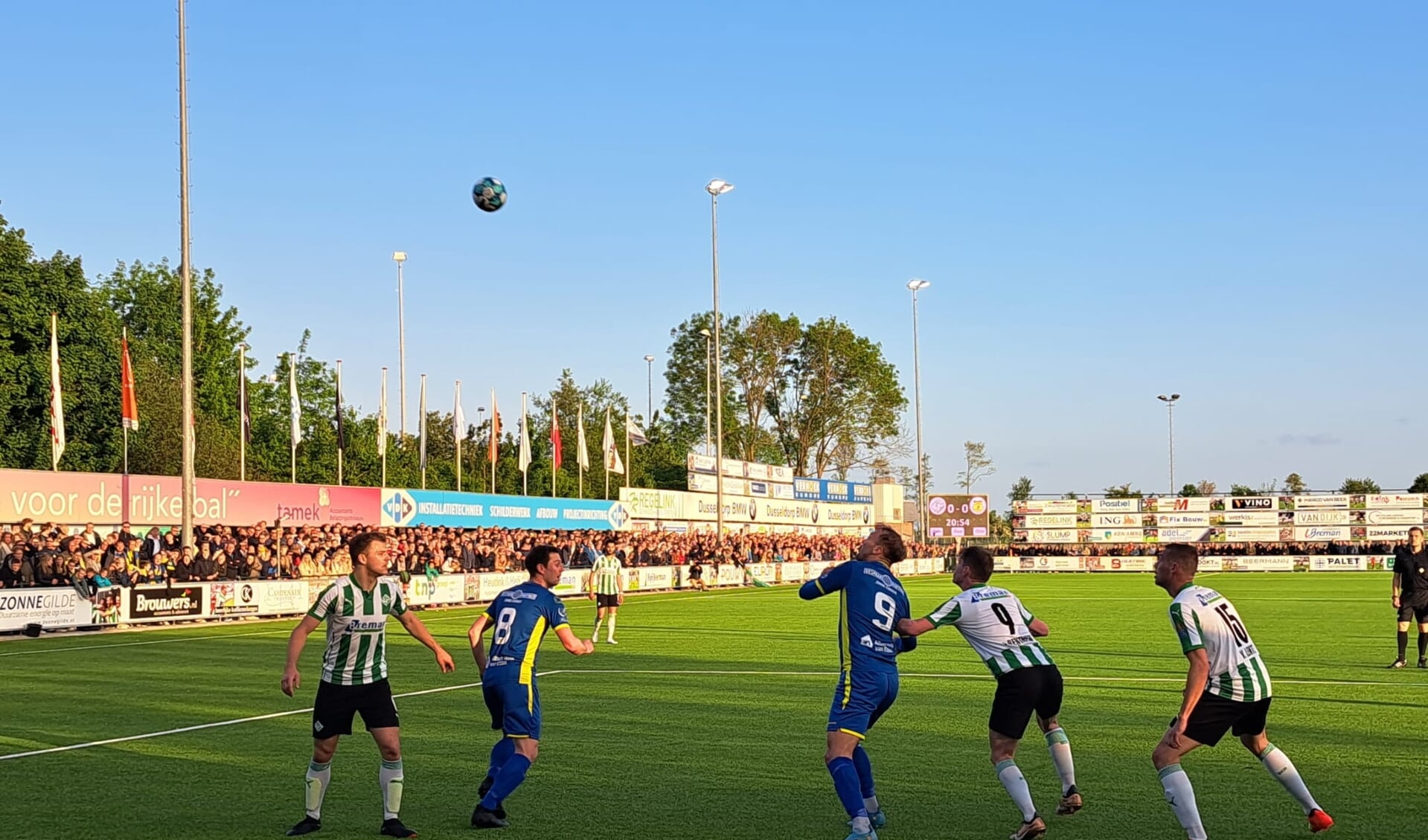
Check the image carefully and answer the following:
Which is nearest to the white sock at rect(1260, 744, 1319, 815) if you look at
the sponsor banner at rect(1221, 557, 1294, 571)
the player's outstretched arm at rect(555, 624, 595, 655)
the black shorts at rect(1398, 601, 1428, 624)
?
the player's outstretched arm at rect(555, 624, 595, 655)

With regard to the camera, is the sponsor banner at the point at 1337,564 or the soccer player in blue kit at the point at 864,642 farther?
the sponsor banner at the point at 1337,564

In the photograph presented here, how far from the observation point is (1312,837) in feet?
28.9

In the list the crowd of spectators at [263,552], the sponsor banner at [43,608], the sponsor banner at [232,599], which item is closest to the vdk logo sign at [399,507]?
the crowd of spectators at [263,552]

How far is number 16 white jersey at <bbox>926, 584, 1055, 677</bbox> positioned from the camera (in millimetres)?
8969

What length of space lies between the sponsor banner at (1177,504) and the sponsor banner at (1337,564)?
6594mm

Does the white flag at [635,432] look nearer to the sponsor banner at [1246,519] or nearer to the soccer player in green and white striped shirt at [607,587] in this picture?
the sponsor banner at [1246,519]

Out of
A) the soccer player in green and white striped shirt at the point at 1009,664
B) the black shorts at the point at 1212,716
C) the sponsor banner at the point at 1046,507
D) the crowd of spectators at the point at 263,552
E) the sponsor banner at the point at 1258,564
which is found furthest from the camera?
the sponsor banner at the point at 1046,507

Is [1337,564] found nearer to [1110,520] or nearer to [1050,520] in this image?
[1110,520]

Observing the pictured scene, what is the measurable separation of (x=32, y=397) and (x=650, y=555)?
25.5m

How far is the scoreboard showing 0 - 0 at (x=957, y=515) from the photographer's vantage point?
A: 84812mm

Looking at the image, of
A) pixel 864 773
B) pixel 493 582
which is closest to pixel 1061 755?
pixel 864 773

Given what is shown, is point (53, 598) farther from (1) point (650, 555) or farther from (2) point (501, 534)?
(1) point (650, 555)

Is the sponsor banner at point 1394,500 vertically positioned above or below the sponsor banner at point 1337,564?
above

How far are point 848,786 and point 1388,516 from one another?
80119 millimetres
